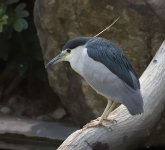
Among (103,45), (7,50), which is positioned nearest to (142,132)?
(103,45)

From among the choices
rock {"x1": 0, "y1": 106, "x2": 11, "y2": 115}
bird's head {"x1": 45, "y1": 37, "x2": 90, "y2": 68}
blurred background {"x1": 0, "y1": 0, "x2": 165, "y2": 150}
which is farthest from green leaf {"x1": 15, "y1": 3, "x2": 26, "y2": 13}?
bird's head {"x1": 45, "y1": 37, "x2": 90, "y2": 68}

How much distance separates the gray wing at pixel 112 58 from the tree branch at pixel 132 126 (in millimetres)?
256

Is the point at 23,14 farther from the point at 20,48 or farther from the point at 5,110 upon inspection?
the point at 5,110

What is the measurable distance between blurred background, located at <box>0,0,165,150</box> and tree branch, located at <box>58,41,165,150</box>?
408 millimetres

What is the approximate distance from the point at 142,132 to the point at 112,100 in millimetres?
346

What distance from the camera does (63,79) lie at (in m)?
4.44

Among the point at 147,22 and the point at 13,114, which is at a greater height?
the point at 147,22

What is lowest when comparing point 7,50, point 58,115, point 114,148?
point 58,115

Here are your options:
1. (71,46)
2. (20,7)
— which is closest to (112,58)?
(71,46)

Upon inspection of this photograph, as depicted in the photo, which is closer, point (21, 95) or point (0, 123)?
point (0, 123)

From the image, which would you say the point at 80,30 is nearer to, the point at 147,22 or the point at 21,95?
the point at 147,22

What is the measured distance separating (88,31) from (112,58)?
123cm

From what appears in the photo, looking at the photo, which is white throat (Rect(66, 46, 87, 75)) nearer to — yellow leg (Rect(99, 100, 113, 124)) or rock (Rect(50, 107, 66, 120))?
yellow leg (Rect(99, 100, 113, 124))

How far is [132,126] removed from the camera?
3.18m
